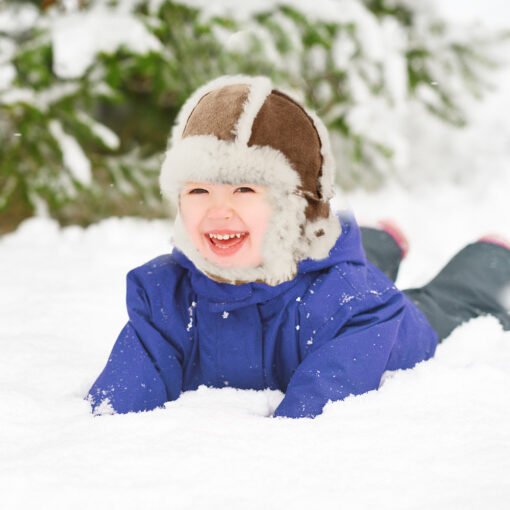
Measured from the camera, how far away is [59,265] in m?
2.69

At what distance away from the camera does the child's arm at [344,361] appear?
137 centimetres

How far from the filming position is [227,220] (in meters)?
1.40

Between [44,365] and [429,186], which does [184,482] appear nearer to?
[44,365]

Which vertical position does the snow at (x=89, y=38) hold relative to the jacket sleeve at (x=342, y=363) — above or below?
above

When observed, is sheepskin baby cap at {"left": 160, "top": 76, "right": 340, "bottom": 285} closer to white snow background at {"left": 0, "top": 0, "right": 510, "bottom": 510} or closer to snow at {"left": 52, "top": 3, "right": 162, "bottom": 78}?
white snow background at {"left": 0, "top": 0, "right": 510, "bottom": 510}

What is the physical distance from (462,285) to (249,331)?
0.93 meters

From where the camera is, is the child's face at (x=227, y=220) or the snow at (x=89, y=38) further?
the snow at (x=89, y=38)

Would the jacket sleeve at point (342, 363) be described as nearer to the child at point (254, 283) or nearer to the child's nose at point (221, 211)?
the child at point (254, 283)

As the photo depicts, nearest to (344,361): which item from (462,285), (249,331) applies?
(249,331)

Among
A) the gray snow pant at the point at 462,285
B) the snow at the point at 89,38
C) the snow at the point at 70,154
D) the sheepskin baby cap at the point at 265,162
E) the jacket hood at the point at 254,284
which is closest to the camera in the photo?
the sheepskin baby cap at the point at 265,162

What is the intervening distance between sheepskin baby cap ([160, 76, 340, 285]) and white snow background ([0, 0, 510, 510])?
0.31 m

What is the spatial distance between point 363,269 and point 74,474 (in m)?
0.83

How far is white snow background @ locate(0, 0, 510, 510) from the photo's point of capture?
3.29 ft

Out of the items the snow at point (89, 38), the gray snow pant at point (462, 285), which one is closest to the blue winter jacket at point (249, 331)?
the gray snow pant at point (462, 285)
